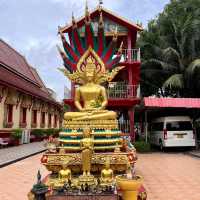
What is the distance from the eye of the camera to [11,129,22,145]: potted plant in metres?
18.8

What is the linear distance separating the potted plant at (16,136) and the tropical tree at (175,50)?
10039 millimetres

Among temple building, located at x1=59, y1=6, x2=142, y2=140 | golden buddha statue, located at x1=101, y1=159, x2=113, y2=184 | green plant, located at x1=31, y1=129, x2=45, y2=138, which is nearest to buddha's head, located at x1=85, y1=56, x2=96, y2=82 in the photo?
golden buddha statue, located at x1=101, y1=159, x2=113, y2=184

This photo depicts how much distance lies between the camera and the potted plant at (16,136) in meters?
18.8

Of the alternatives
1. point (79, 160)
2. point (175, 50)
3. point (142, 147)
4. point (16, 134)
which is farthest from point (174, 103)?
point (16, 134)

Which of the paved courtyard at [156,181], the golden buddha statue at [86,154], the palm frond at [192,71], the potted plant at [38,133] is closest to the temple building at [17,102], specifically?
the potted plant at [38,133]

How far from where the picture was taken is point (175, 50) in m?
19.5

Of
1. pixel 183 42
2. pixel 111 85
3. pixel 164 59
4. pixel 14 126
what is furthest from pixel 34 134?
pixel 183 42

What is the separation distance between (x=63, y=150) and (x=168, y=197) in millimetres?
2467

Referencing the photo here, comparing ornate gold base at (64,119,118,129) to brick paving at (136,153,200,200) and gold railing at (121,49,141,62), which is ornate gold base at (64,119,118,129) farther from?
gold railing at (121,49,141,62)

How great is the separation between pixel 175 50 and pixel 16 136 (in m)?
12.0

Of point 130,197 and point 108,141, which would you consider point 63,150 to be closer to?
point 108,141

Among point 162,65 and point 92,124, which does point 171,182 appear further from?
point 162,65

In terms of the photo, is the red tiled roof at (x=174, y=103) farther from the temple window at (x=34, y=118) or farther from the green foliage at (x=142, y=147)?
the temple window at (x=34, y=118)

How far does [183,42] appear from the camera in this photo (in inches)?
773
